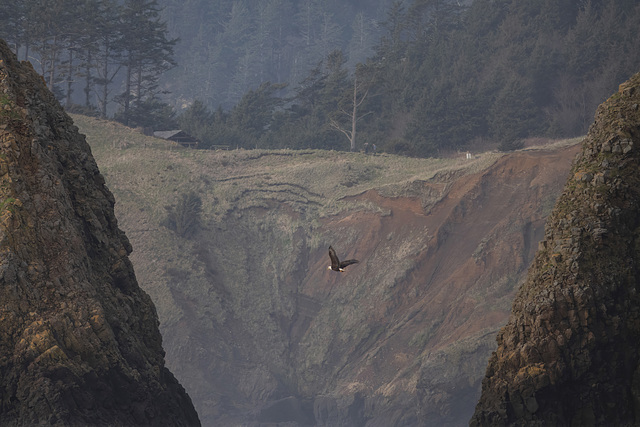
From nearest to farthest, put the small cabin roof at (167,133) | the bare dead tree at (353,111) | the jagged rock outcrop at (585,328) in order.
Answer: the jagged rock outcrop at (585,328)
the small cabin roof at (167,133)
the bare dead tree at (353,111)

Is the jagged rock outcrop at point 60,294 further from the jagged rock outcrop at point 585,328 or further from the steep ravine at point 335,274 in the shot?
the steep ravine at point 335,274

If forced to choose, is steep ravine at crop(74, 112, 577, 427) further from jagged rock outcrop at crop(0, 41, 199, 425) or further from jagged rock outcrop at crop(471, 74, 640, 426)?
jagged rock outcrop at crop(0, 41, 199, 425)

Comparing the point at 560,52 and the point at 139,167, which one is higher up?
the point at 560,52

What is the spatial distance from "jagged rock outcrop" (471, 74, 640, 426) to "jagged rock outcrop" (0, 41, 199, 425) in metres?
8.14

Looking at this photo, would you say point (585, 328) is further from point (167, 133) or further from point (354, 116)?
point (354, 116)

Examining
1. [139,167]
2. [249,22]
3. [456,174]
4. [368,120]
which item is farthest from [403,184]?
[249,22]

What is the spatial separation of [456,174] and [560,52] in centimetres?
3342

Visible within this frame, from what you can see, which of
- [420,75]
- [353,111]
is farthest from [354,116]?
[420,75]

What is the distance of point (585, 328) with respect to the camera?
879 inches

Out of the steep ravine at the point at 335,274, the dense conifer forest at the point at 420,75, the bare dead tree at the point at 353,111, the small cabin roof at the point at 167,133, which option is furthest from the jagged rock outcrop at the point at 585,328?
the bare dead tree at the point at 353,111

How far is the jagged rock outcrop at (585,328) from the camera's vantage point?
2203cm

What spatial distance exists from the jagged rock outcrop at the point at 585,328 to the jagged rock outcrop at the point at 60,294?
320 inches

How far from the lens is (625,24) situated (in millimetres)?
99562

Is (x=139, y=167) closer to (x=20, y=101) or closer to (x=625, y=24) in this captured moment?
(x=625, y=24)
